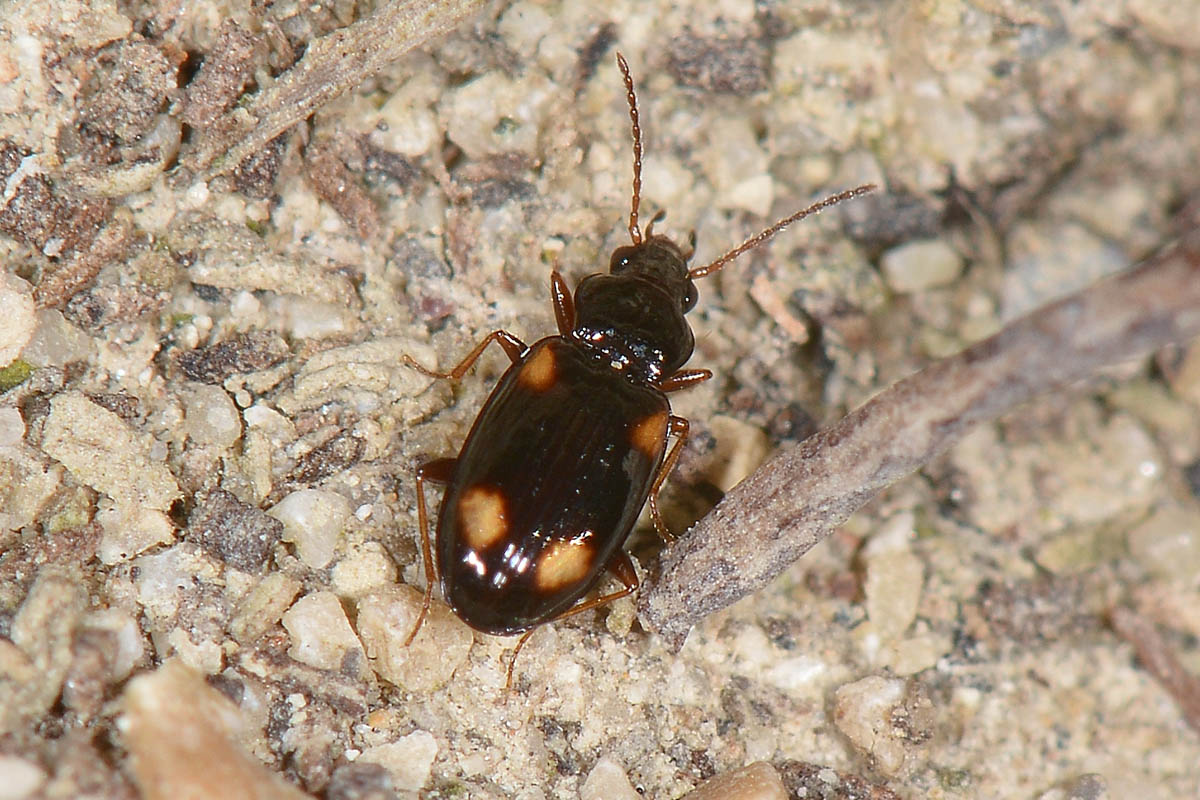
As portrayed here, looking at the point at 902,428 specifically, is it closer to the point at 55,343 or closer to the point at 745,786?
the point at 745,786

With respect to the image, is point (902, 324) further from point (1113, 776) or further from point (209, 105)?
point (209, 105)

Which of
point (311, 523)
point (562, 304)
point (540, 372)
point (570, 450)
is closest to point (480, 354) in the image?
point (540, 372)

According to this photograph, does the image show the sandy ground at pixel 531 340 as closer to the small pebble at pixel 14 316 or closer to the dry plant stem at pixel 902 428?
the small pebble at pixel 14 316

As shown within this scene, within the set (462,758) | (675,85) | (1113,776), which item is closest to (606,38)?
(675,85)

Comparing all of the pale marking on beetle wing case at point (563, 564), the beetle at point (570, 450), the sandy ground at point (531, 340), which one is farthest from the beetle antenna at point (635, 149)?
the pale marking on beetle wing case at point (563, 564)

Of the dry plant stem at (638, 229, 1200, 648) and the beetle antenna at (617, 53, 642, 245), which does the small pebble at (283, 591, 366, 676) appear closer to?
the dry plant stem at (638, 229, 1200, 648)

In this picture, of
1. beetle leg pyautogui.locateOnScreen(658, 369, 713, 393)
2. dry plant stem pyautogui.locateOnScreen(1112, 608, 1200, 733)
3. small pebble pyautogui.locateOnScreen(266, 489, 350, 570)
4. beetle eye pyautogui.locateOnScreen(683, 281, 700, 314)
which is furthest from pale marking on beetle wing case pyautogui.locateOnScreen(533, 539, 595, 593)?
dry plant stem pyautogui.locateOnScreen(1112, 608, 1200, 733)
